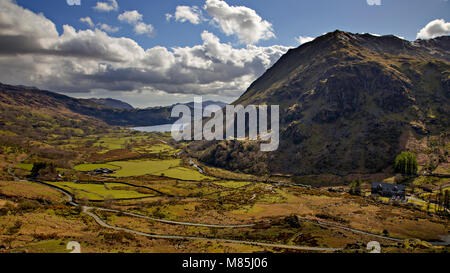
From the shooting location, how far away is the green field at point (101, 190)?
11102 cm

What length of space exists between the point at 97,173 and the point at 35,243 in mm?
122413

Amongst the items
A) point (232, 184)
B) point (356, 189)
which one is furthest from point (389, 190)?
point (232, 184)

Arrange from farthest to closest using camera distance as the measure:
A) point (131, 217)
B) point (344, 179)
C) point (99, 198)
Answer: point (344, 179)
point (99, 198)
point (131, 217)

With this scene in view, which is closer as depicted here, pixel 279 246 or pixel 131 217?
pixel 279 246

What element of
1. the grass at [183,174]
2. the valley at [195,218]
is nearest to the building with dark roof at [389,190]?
the valley at [195,218]

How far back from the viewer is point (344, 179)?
159 meters

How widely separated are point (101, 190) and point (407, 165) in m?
167

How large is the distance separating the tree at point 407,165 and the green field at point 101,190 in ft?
464

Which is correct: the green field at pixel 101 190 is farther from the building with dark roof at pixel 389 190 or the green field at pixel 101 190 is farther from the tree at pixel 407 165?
the tree at pixel 407 165

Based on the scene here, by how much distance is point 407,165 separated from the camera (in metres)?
144

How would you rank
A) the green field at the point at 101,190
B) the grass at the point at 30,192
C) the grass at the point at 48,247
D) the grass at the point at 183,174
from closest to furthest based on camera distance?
1. the grass at the point at 48,247
2. the grass at the point at 30,192
3. the green field at the point at 101,190
4. the grass at the point at 183,174

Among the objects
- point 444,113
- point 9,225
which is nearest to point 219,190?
point 9,225
